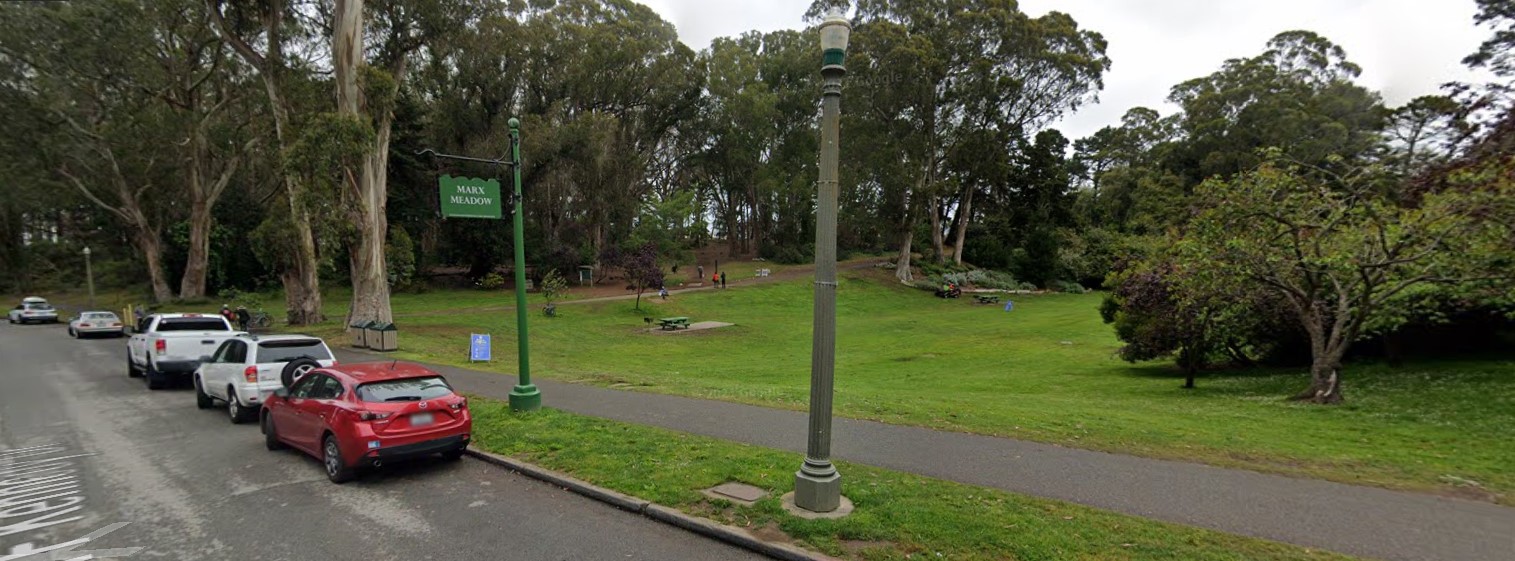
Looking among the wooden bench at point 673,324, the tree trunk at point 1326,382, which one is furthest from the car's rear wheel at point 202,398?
the tree trunk at point 1326,382

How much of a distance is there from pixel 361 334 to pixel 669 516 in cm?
2109

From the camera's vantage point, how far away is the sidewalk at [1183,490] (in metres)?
5.53

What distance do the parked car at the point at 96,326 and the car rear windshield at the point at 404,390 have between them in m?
31.2

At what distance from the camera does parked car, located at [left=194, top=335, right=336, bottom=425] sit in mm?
11688

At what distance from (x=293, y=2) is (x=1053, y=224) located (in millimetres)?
55528

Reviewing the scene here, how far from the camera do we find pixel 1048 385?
1712cm

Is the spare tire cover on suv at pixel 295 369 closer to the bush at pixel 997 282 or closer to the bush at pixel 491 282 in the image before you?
the bush at pixel 491 282

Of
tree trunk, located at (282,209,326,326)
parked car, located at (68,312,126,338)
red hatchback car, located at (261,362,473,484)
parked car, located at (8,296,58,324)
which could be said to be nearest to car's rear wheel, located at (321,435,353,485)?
red hatchback car, located at (261,362,473,484)

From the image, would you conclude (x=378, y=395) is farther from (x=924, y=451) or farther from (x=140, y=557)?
(x=924, y=451)

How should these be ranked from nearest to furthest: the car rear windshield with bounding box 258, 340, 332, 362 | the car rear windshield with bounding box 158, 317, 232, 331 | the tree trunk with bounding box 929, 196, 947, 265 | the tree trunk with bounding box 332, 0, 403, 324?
the car rear windshield with bounding box 258, 340, 332, 362
the car rear windshield with bounding box 158, 317, 232, 331
the tree trunk with bounding box 332, 0, 403, 324
the tree trunk with bounding box 929, 196, 947, 265

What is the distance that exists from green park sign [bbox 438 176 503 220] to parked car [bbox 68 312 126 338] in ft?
96.9

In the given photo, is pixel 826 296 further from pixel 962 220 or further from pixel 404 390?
pixel 962 220

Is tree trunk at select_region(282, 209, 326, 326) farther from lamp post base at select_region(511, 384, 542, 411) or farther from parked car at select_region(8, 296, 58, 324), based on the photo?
lamp post base at select_region(511, 384, 542, 411)

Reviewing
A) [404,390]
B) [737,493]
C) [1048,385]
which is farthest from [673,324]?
[737,493]
